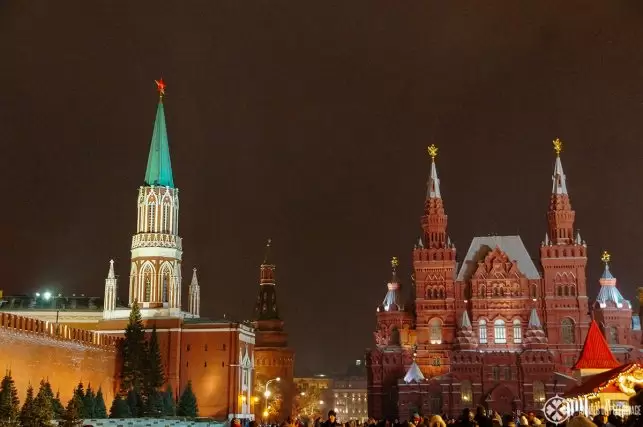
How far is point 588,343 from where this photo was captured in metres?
48.1

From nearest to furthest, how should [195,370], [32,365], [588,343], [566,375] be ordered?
1. [588,343]
2. [32,365]
3. [195,370]
4. [566,375]

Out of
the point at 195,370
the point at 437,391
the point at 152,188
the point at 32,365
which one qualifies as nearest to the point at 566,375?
the point at 437,391

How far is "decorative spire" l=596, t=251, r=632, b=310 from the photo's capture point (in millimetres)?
89688

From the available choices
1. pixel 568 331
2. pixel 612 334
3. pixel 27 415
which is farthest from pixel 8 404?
pixel 612 334

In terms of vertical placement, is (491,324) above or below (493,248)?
below

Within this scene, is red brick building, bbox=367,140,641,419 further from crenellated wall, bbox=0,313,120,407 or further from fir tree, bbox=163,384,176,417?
crenellated wall, bbox=0,313,120,407

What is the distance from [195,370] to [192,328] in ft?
11.7

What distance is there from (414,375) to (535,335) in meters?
11.9

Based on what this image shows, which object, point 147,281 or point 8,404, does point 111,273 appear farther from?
point 8,404

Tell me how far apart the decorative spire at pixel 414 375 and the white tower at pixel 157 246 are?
23.0 meters

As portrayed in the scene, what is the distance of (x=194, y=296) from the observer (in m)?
87.8

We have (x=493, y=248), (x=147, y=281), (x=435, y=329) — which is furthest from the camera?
(x=493, y=248)

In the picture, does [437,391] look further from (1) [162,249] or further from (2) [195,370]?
(1) [162,249]

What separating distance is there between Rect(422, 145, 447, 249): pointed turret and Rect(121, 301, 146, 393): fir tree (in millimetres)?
31460
